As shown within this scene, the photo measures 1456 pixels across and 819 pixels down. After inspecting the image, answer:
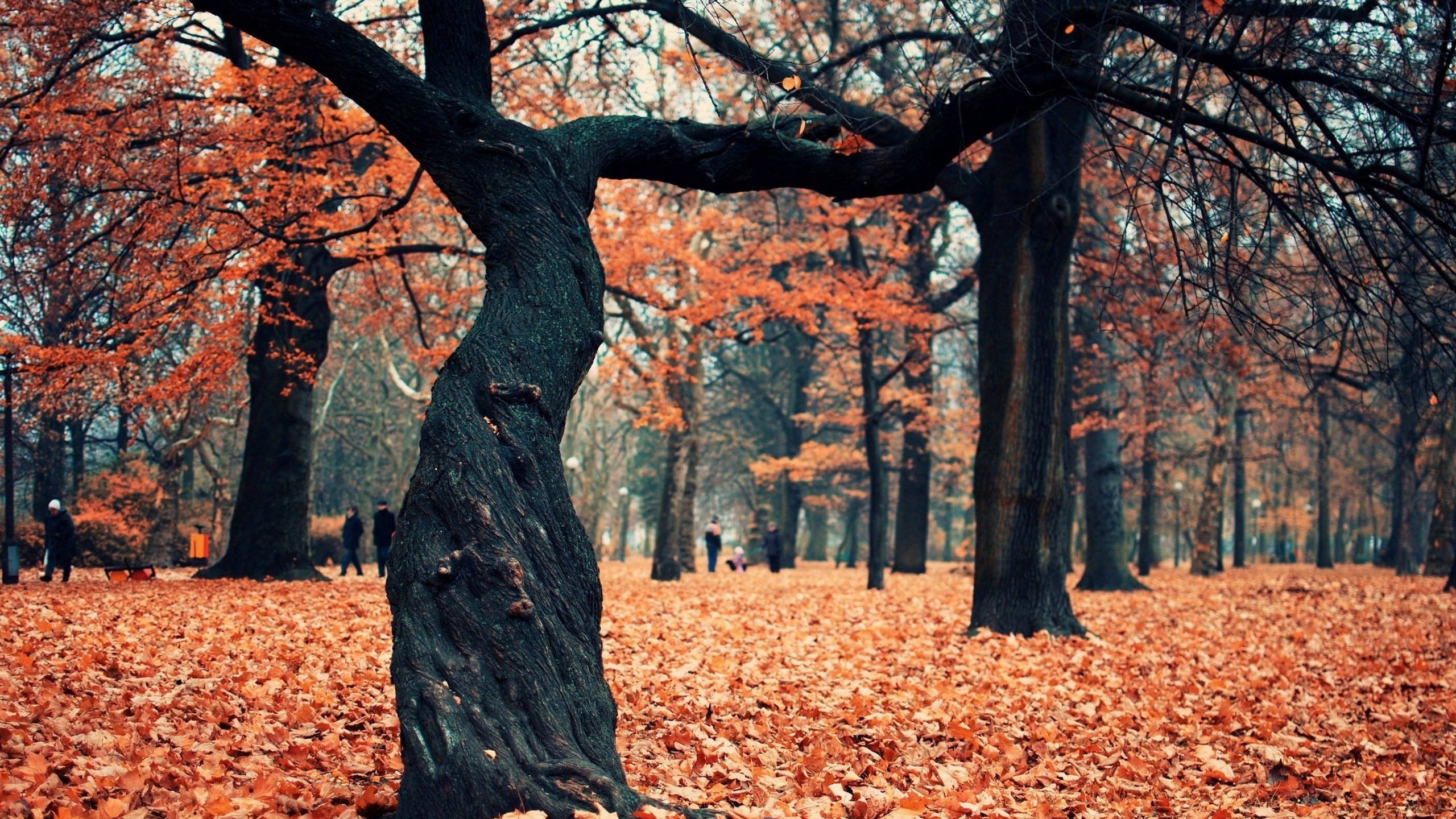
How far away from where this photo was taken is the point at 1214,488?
2623cm

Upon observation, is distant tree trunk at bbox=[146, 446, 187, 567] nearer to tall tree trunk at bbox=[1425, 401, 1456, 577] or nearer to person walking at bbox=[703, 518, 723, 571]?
person walking at bbox=[703, 518, 723, 571]

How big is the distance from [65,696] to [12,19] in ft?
25.4

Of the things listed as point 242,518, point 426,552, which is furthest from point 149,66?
point 426,552

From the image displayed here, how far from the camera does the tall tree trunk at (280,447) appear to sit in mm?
15617

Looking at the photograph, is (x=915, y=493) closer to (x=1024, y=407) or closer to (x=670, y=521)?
(x=670, y=521)

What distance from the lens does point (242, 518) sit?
15.8m

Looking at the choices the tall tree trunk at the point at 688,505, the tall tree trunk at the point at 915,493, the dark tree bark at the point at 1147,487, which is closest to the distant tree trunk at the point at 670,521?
the tall tree trunk at the point at 688,505

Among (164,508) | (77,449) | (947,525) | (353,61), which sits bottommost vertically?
(164,508)

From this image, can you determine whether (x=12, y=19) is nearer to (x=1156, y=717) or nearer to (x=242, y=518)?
(x=242, y=518)

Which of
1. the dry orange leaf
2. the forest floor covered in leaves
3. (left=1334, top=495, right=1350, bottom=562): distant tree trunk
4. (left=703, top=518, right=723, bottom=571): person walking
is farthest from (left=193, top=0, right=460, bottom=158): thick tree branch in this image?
(left=1334, top=495, right=1350, bottom=562): distant tree trunk

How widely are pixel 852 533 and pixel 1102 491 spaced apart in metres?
22.7

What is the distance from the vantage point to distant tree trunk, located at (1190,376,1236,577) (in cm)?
2564

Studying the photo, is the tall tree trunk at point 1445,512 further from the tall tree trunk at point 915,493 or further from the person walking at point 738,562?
the person walking at point 738,562

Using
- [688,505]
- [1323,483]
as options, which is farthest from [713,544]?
[1323,483]
